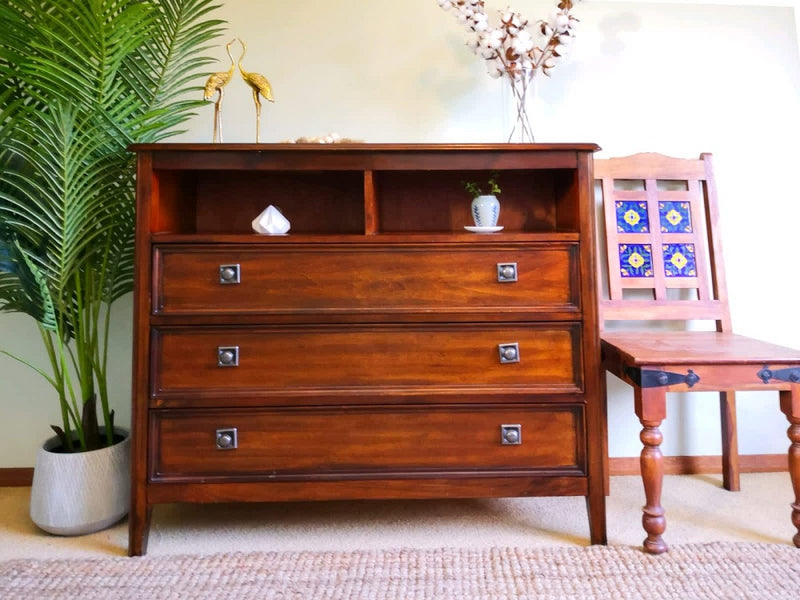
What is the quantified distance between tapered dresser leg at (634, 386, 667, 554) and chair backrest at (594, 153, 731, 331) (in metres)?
Result: 0.52

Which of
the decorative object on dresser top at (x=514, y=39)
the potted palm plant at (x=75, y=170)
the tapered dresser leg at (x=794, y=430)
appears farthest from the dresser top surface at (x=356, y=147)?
the tapered dresser leg at (x=794, y=430)

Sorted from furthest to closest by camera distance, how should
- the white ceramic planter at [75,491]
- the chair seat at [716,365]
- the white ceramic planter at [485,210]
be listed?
the white ceramic planter at [485,210] → the white ceramic planter at [75,491] → the chair seat at [716,365]

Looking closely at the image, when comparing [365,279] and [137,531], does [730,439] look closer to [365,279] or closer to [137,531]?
[365,279]

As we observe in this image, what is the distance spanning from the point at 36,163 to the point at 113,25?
457 millimetres

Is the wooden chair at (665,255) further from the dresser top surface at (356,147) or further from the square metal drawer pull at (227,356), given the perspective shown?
the square metal drawer pull at (227,356)

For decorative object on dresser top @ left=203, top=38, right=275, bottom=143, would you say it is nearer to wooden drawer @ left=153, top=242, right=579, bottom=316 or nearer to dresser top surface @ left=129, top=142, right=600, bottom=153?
dresser top surface @ left=129, top=142, right=600, bottom=153

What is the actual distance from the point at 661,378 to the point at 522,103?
1124 mm

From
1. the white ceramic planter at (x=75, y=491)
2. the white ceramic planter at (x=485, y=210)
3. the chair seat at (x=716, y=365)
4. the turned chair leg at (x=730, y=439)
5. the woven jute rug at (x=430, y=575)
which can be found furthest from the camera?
the turned chair leg at (x=730, y=439)

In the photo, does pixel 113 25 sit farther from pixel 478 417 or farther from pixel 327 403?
pixel 478 417

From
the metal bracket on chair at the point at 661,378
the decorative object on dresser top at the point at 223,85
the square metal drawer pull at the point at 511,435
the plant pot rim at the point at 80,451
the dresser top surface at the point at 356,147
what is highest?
the decorative object on dresser top at the point at 223,85

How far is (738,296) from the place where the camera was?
1938 mm

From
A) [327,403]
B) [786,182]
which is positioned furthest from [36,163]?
[786,182]

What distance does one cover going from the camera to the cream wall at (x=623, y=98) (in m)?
1.92

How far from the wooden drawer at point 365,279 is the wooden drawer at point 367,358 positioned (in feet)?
0.22
